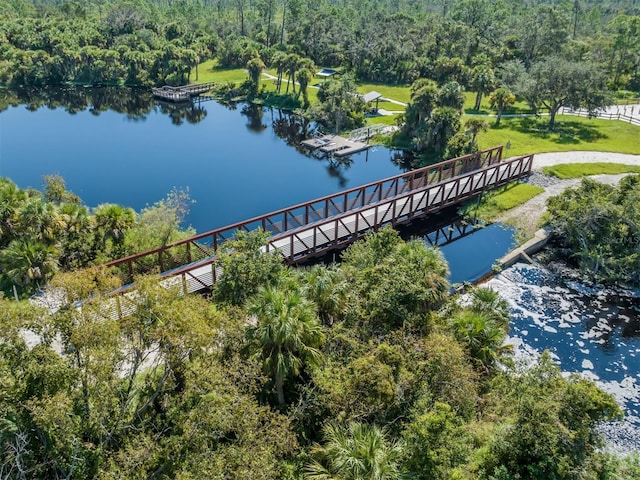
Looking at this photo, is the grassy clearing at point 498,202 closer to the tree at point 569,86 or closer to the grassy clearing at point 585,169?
the grassy clearing at point 585,169

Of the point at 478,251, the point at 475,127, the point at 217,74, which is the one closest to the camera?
the point at 478,251

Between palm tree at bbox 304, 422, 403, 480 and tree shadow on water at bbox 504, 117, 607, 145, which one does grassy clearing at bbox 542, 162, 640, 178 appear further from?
palm tree at bbox 304, 422, 403, 480

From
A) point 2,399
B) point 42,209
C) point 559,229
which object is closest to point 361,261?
point 2,399

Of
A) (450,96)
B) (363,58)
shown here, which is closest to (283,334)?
(450,96)

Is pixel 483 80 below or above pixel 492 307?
above

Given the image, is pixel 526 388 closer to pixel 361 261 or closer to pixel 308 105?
pixel 361 261

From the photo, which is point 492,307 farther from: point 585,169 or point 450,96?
point 450,96
